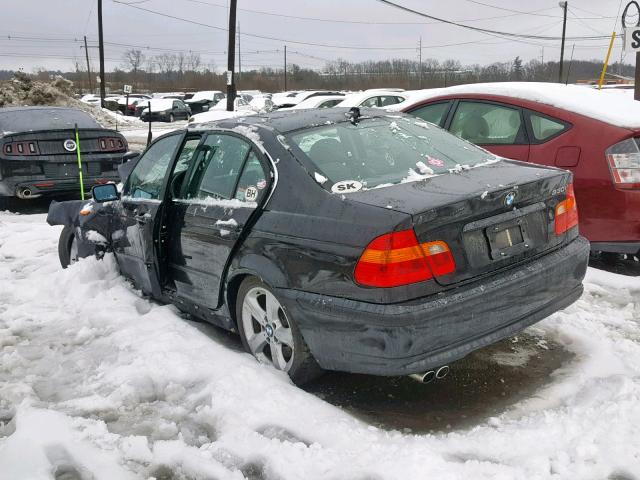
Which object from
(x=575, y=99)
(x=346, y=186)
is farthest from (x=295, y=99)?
(x=346, y=186)

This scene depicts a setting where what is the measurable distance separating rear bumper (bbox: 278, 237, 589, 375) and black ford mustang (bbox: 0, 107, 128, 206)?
644cm

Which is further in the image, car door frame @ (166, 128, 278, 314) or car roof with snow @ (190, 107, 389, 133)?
car roof with snow @ (190, 107, 389, 133)

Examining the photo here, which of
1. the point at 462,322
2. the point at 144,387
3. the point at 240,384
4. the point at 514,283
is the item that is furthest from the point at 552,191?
the point at 144,387

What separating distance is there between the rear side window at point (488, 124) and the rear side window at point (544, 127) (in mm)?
117

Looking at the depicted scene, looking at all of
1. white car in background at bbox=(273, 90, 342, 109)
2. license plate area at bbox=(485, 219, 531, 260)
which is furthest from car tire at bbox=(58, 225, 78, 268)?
white car in background at bbox=(273, 90, 342, 109)

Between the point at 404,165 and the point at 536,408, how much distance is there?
146 cm

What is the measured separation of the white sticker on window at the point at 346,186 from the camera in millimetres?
3111

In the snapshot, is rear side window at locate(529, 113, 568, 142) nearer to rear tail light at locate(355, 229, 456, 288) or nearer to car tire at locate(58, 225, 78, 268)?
rear tail light at locate(355, 229, 456, 288)

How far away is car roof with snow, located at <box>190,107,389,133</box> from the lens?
146 inches

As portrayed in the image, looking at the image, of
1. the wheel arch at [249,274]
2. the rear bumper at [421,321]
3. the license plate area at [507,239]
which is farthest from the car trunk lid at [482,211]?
the wheel arch at [249,274]

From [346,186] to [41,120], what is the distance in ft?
24.4

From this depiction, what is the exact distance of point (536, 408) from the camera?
3.12m

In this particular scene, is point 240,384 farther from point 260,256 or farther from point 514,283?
point 514,283

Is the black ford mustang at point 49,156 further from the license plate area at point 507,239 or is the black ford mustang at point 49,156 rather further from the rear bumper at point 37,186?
the license plate area at point 507,239
